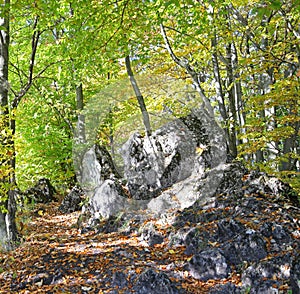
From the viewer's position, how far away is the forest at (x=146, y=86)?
21.8ft

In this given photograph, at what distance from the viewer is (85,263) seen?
4.67 meters

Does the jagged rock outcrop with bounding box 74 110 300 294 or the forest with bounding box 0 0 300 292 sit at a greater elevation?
the forest with bounding box 0 0 300 292

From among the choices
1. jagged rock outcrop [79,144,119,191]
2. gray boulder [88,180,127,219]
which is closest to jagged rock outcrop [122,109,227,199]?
gray boulder [88,180,127,219]

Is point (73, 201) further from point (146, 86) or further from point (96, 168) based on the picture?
point (146, 86)

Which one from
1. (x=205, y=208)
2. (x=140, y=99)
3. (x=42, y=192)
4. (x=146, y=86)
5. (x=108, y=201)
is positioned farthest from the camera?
(x=42, y=192)

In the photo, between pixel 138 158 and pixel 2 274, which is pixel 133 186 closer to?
pixel 138 158

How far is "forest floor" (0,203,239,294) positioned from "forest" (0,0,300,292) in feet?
3.37

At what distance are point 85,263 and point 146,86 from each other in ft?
19.0

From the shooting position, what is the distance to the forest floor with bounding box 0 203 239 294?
13.2ft

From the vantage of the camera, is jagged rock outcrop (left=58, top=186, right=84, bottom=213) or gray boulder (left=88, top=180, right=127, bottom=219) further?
jagged rock outcrop (left=58, top=186, right=84, bottom=213)

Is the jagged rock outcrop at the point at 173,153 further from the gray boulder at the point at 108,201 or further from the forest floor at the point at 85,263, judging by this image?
the forest floor at the point at 85,263

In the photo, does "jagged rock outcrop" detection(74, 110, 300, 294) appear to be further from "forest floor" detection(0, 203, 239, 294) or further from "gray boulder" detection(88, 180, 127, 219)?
"forest floor" detection(0, 203, 239, 294)

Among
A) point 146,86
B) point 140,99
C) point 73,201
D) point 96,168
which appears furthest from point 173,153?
point 73,201

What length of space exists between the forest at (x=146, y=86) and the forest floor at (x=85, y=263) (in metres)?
1.03
